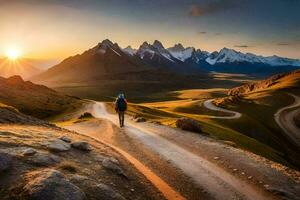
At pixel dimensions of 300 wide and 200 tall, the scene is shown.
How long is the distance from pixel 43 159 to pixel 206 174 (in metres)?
8.98

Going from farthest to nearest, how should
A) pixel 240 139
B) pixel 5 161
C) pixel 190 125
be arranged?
pixel 240 139 < pixel 190 125 < pixel 5 161

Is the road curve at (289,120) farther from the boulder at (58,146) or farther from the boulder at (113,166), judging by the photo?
the boulder at (58,146)

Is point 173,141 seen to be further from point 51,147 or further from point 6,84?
point 6,84

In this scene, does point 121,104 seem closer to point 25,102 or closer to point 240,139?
point 240,139

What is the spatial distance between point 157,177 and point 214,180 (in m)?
3.09

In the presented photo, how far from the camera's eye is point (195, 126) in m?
35.2

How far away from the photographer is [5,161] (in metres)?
14.3

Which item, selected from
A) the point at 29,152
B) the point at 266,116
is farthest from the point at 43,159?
the point at 266,116

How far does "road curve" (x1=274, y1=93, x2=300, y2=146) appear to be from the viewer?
323ft

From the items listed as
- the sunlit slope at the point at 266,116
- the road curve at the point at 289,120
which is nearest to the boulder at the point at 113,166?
the sunlit slope at the point at 266,116

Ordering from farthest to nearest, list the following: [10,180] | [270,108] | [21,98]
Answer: [270,108] < [21,98] < [10,180]

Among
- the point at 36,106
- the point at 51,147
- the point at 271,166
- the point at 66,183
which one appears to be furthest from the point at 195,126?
the point at 36,106

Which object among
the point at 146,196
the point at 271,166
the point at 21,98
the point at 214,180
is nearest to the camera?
the point at 146,196

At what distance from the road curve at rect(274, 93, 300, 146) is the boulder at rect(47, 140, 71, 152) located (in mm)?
85907
